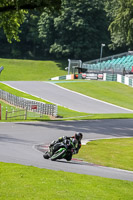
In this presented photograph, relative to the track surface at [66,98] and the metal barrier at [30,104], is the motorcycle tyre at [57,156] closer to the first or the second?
the metal barrier at [30,104]

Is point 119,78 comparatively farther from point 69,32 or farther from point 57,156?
point 57,156

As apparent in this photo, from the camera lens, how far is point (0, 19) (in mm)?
33219

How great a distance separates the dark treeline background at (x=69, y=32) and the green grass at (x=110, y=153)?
7102cm

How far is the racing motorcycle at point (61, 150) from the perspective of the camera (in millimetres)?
16406

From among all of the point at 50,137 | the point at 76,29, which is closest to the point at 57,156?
the point at 50,137

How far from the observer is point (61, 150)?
16438 mm

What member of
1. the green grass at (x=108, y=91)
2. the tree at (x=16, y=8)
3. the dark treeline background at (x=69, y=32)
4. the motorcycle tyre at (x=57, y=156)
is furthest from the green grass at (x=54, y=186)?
the dark treeline background at (x=69, y=32)

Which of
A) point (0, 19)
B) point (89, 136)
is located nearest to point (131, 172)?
point (89, 136)

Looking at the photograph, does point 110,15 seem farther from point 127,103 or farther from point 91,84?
point 127,103

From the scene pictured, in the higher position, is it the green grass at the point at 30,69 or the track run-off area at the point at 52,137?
the track run-off area at the point at 52,137

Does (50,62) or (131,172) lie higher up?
(131,172)

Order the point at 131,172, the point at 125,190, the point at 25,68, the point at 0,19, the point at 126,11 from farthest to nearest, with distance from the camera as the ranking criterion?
the point at 25,68, the point at 126,11, the point at 0,19, the point at 131,172, the point at 125,190

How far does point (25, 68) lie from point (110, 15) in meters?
26.1

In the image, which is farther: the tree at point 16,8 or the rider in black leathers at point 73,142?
the tree at point 16,8
